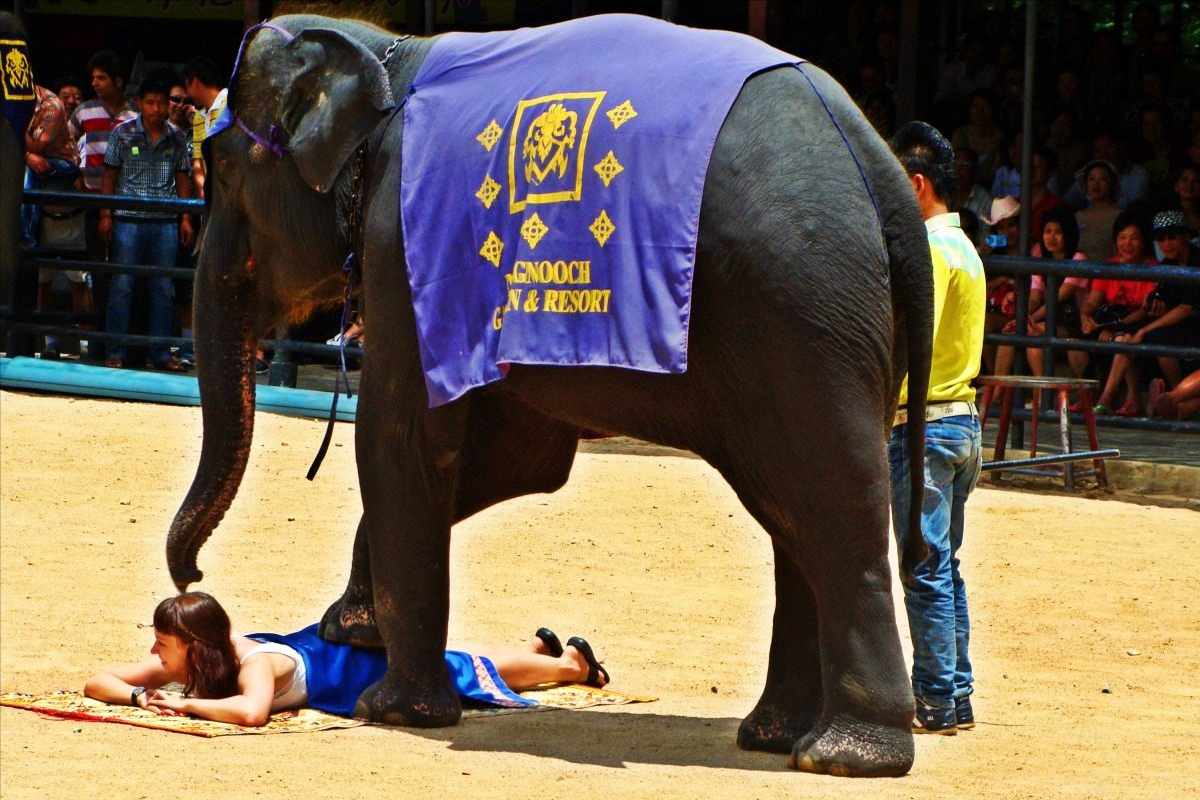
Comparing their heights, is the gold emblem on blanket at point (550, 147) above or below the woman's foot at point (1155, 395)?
above

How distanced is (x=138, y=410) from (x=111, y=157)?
1.95 meters

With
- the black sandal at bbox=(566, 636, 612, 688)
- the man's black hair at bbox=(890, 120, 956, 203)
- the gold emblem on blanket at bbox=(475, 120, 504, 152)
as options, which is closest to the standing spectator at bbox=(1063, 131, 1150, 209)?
the man's black hair at bbox=(890, 120, 956, 203)

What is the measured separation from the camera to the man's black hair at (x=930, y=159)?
19.5ft

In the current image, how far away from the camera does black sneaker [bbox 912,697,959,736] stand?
19.6ft

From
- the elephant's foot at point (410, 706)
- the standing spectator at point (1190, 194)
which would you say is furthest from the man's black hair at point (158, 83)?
the elephant's foot at point (410, 706)

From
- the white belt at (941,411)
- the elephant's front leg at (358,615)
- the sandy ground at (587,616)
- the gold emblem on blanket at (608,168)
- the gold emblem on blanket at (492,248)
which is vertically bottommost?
the sandy ground at (587,616)

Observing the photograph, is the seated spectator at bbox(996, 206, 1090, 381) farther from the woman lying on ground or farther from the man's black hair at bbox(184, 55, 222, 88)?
the woman lying on ground

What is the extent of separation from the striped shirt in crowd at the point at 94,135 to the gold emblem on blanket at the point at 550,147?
8458mm

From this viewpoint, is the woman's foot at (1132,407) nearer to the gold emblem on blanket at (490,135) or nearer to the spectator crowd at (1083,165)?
the spectator crowd at (1083,165)

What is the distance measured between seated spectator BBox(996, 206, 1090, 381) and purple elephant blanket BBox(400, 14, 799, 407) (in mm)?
5990

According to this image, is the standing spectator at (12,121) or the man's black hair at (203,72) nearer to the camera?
the standing spectator at (12,121)

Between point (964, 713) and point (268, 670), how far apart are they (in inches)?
78.3

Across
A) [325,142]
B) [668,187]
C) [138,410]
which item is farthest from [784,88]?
[138,410]

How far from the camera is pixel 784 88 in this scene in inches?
205
